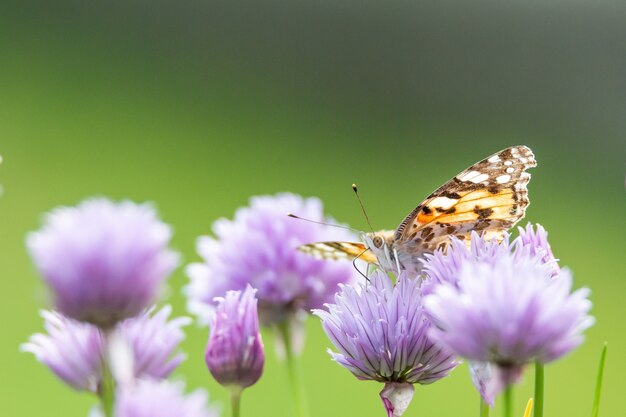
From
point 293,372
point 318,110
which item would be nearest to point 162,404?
point 293,372

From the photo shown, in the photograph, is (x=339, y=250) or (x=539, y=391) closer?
(x=539, y=391)

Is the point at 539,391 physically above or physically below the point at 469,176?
below

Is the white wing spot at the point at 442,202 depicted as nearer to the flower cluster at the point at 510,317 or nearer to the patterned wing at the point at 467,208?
the patterned wing at the point at 467,208

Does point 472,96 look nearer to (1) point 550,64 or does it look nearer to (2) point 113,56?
(1) point 550,64

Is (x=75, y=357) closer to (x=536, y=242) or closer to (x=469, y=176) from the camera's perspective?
(x=536, y=242)

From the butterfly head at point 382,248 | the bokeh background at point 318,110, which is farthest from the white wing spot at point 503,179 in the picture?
the bokeh background at point 318,110

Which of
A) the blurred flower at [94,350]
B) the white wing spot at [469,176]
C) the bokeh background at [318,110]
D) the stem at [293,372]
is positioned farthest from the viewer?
the bokeh background at [318,110]

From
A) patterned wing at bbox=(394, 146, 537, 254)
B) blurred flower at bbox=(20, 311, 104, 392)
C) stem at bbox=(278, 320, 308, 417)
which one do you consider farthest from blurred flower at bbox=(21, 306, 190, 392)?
patterned wing at bbox=(394, 146, 537, 254)
